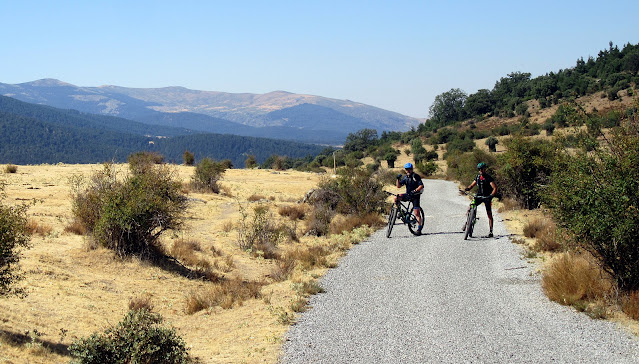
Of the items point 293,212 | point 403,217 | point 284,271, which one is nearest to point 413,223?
point 403,217

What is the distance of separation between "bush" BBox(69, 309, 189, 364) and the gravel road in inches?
55.1

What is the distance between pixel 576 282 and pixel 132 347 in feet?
21.6

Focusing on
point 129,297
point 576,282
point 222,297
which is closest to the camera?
point 576,282

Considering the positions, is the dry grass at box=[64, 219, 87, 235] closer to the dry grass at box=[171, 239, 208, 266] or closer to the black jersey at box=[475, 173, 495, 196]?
the dry grass at box=[171, 239, 208, 266]

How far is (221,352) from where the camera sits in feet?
24.7

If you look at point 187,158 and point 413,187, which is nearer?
point 413,187

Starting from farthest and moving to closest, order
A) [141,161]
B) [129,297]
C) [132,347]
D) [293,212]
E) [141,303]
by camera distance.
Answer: [141,161] → [293,212] → [129,297] → [141,303] → [132,347]

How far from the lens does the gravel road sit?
22.0 feet

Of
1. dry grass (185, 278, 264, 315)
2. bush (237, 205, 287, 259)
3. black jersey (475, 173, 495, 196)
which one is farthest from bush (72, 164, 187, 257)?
black jersey (475, 173, 495, 196)

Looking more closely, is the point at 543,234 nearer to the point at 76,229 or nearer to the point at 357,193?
the point at 357,193

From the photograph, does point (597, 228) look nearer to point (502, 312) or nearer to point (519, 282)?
point (502, 312)

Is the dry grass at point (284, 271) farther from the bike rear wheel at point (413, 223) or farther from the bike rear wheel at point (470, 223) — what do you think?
the bike rear wheel at point (470, 223)

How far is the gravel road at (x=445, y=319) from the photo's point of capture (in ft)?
22.0

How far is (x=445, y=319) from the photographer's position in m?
8.11
